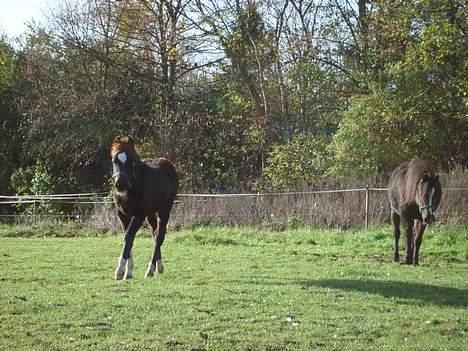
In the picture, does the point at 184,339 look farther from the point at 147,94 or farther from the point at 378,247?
the point at 147,94

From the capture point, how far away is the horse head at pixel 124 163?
33.0 feet

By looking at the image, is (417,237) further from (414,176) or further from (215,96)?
(215,96)

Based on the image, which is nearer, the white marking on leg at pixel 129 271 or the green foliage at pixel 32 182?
the white marking on leg at pixel 129 271

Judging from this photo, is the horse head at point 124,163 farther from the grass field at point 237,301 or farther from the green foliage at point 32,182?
the green foliage at point 32,182

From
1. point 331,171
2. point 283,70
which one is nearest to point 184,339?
point 331,171

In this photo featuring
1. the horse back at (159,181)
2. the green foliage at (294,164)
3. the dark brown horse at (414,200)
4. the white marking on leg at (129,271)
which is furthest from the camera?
the green foliage at (294,164)

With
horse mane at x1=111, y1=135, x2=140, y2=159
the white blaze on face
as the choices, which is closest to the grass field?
the white blaze on face

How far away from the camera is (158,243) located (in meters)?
11.1

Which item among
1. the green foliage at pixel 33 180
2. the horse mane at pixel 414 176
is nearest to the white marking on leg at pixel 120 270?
the horse mane at pixel 414 176

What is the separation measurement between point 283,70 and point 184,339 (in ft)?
74.9

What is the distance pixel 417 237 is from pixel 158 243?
5207mm

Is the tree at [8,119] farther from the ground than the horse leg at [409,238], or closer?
farther from the ground

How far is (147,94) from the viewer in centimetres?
3019

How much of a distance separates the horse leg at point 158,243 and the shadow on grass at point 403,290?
2307 mm
